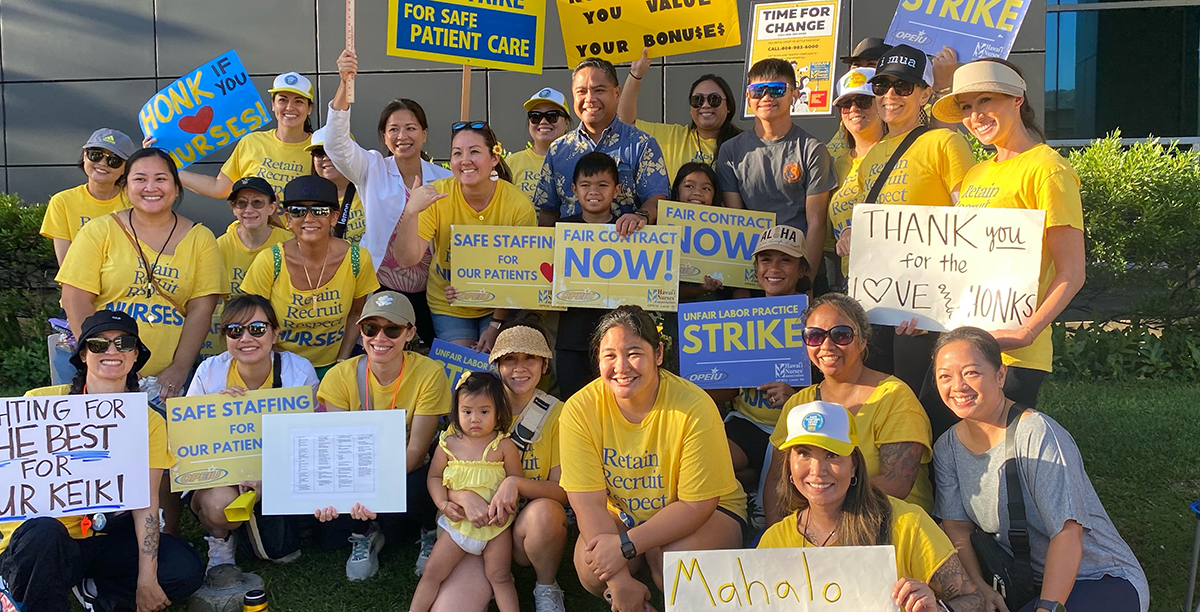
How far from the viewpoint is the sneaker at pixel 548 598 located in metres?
4.49

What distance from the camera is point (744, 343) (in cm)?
515

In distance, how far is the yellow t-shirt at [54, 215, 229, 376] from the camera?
5266 millimetres

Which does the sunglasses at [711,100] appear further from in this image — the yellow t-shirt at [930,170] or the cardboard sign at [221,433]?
the cardboard sign at [221,433]

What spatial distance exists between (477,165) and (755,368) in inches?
77.5

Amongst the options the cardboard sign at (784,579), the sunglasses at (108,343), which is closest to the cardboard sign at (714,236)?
the cardboard sign at (784,579)

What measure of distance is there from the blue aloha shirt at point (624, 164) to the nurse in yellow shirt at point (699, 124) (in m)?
0.35

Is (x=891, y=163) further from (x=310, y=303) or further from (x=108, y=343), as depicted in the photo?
(x=108, y=343)

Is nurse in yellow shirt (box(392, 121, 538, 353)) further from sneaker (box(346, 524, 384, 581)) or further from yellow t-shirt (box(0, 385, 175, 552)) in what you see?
yellow t-shirt (box(0, 385, 175, 552))

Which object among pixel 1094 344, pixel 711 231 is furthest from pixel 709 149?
pixel 1094 344

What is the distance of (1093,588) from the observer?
3.64 m

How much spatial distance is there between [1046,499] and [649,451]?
157 centimetres

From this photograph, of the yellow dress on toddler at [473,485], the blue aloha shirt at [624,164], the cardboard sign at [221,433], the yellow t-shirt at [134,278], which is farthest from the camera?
the blue aloha shirt at [624,164]

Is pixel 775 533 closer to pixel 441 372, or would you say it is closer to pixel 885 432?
pixel 885 432

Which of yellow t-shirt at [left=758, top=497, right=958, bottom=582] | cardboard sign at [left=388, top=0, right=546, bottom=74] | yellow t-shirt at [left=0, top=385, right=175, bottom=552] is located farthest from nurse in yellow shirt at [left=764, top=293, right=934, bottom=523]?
cardboard sign at [left=388, top=0, right=546, bottom=74]
